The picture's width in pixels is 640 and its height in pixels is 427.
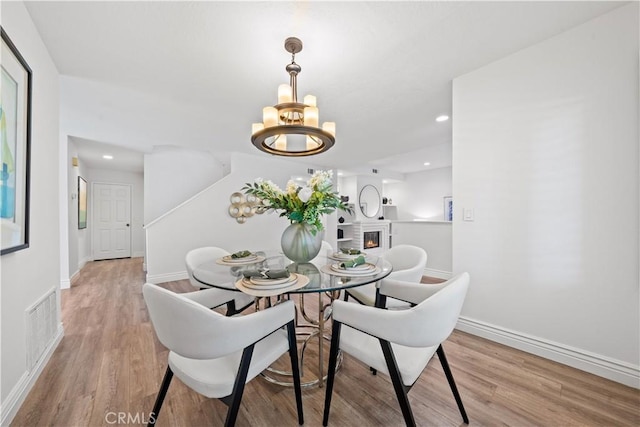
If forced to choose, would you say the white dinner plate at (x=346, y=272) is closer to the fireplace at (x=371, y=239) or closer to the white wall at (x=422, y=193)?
the fireplace at (x=371, y=239)

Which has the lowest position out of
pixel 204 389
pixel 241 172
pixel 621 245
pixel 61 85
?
pixel 204 389

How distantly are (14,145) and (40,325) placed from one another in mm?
1238

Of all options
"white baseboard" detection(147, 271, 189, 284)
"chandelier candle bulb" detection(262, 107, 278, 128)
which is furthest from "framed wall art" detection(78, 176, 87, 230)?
"chandelier candle bulb" detection(262, 107, 278, 128)

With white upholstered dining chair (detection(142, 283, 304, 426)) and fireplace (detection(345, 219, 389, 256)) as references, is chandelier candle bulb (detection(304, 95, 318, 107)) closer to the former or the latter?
white upholstered dining chair (detection(142, 283, 304, 426))

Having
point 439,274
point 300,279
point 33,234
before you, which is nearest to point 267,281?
point 300,279

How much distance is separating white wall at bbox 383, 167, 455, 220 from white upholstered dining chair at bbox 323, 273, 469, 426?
616 cm

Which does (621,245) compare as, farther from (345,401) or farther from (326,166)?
(326,166)

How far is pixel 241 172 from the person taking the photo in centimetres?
485

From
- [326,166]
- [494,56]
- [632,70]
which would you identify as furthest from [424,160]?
[632,70]

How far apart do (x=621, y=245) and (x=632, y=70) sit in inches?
43.1

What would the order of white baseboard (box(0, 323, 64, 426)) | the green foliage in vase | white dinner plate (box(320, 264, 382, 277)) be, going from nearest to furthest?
white baseboard (box(0, 323, 64, 426))
white dinner plate (box(320, 264, 382, 277))
the green foliage in vase

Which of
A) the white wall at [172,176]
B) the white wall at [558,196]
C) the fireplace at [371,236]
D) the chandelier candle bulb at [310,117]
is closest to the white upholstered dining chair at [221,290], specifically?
the chandelier candle bulb at [310,117]

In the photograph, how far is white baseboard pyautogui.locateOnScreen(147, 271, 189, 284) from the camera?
4000 millimetres

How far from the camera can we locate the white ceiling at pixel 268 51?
1.50m
